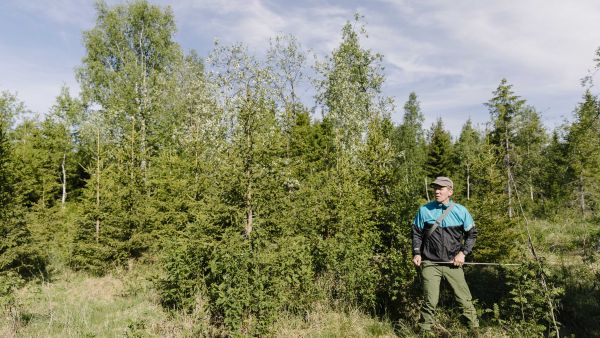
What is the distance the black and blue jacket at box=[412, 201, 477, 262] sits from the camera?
502 centimetres

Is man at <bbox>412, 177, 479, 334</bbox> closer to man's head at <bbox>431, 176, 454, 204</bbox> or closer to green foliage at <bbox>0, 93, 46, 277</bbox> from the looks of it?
man's head at <bbox>431, 176, 454, 204</bbox>

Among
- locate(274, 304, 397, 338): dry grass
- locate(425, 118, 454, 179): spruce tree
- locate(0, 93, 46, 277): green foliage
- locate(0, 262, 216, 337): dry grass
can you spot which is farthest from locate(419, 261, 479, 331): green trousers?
locate(425, 118, 454, 179): spruce tree

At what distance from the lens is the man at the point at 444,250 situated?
16.3 ft

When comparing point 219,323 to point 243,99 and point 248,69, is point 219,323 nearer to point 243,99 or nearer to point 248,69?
point 243,99

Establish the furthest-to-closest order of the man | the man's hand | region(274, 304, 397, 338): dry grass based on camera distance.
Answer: region(274, 304, 397, 338): dry grass
the man
the man's hand

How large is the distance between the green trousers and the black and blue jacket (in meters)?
0.14

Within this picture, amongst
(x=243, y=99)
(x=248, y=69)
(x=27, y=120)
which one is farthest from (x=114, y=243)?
(x=27, y=120)

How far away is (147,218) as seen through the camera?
11328mm

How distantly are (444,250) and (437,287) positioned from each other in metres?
0.54

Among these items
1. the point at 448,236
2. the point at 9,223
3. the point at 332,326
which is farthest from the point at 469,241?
the point at 9,223

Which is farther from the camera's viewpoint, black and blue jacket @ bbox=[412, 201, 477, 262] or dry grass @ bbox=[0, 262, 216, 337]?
dry grass @ bbox=[0, 262, 216, 337]

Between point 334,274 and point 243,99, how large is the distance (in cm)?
442

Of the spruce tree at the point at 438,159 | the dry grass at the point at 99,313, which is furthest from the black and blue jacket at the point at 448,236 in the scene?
the spruce tree at the point at 438,159

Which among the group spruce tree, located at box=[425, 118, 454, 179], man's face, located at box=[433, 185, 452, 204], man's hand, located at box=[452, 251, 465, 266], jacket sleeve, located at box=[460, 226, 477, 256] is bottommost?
man's hand, located at box=[452, 251, 465, 266]
